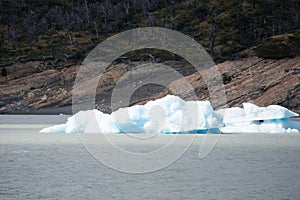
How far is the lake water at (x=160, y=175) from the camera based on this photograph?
34750 millimetres

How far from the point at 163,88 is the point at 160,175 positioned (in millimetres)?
102157

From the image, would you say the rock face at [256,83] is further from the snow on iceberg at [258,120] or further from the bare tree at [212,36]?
the snow on iceberg at [258,120]

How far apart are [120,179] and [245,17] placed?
445ft

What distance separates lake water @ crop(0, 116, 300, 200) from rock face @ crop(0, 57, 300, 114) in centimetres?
6102

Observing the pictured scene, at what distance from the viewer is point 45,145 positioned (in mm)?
63719

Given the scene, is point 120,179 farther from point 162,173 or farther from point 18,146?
point 18,146

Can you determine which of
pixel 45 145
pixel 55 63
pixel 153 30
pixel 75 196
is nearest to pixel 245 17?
pixel 153 30

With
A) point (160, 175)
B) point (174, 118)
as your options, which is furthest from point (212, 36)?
point (160, 175)

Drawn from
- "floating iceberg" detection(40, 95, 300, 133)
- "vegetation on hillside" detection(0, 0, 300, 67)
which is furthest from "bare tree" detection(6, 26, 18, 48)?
"floating iceberg" detection(40, 95, 300, 133)

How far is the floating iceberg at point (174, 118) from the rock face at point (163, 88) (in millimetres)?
46786

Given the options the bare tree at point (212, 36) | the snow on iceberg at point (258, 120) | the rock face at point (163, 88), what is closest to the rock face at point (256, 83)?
the rock face at point (163, 88)

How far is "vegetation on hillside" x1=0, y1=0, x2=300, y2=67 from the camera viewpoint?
16338 cm

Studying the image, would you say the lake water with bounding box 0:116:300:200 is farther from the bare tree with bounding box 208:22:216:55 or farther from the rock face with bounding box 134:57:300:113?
the bare tree with bounding box 208:22:216:55

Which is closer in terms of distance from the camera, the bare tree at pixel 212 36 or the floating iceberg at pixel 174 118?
the floating iceberg at pixel 174 118
